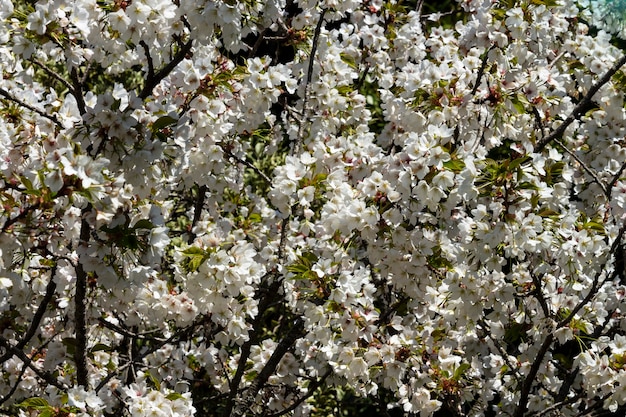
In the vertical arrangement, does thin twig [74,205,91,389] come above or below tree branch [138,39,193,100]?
below

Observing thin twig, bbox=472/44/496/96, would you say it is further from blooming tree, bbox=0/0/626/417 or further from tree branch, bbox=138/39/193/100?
tree branch, bbox=138/39/193/100

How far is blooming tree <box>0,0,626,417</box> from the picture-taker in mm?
2732

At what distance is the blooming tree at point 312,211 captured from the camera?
2.73 meters

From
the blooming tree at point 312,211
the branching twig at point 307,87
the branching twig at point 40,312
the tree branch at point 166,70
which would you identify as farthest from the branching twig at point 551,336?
the branching twig at point 40,312

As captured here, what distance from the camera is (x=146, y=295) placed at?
3590 mm

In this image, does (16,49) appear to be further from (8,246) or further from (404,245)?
(404,245)

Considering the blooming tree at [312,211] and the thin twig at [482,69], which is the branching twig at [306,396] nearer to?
the blooming tree at [312,211]

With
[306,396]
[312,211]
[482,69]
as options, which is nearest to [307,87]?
[312,211]

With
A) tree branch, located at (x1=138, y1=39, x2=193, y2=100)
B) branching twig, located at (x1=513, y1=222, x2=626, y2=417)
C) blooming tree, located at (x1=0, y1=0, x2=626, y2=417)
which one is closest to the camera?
blooming tree, located at (x1=0, y1=0, x2=626, y2=417)

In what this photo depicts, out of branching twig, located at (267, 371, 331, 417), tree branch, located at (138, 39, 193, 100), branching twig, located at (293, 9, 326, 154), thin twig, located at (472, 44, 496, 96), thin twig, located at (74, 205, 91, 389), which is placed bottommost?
thin twig, located at (74, 205, 91, 389)

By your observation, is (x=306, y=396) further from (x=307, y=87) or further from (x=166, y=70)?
(x=166, y=70)

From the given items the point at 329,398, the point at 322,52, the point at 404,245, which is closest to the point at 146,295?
the point at 404,245

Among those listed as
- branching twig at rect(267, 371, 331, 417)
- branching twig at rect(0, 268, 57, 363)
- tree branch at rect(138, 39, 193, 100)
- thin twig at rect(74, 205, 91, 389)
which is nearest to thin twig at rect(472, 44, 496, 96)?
tree branch at rect(138, 39, 193, 100)

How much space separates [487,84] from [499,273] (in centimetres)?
74
